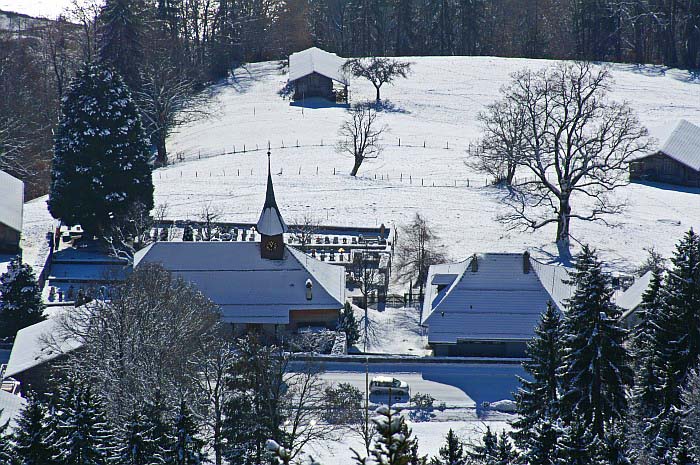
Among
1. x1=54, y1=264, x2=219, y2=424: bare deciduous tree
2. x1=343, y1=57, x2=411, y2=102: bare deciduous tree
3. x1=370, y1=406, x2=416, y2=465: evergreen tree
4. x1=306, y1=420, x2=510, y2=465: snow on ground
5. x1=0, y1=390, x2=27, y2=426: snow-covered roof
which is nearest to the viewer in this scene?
x1=370, y1=406, x2=416, y2=465: evergreen tree

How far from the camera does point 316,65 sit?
92438mm

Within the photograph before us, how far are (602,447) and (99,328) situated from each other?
1843 cm

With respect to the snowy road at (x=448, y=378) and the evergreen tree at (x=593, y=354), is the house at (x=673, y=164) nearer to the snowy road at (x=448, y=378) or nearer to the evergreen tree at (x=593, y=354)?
the snowy road at (x=448, y=378)

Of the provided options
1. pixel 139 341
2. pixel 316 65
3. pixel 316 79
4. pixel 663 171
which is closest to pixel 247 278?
pixel 139 341

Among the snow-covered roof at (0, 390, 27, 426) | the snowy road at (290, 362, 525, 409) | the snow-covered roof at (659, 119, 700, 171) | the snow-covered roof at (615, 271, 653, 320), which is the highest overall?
the snow-covered roof at (659, 119, 700, 171)

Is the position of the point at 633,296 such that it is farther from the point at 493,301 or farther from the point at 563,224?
the point at 563,224

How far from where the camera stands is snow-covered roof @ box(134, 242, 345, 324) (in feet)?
161

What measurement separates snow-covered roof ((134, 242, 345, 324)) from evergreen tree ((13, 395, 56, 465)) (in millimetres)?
18587

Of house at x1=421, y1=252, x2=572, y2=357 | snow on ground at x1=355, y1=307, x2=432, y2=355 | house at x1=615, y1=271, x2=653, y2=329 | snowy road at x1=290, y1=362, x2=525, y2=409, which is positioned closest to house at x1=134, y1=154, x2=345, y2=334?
snow on ground at x1=355, y1=307, x2=432, y2=355

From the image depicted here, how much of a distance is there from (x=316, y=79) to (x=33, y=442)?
64301 millimetres

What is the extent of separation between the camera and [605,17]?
105 metres

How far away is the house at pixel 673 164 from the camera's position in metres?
71.9

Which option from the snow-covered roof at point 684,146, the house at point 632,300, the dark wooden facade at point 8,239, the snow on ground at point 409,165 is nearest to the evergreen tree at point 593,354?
the house at point 632,300

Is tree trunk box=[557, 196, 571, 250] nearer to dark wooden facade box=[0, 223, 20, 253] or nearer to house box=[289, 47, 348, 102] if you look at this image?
dark wooden facade box=[0, 223, 20, 253]
